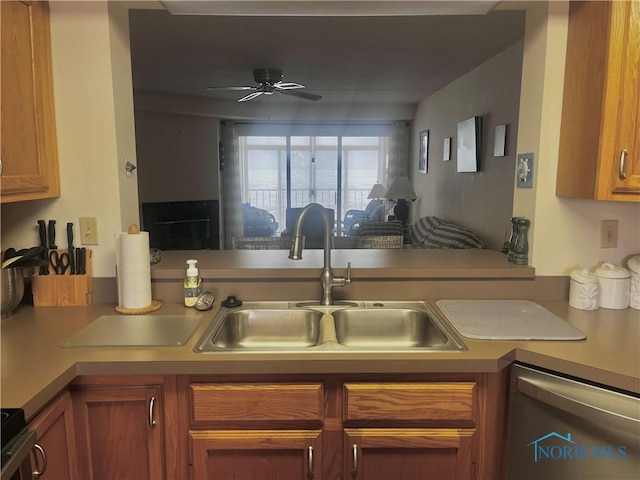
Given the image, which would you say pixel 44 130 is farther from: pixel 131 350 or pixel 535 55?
pixel 535 55

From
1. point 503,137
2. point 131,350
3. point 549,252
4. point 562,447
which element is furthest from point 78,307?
point 503,137

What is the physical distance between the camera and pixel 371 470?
1378 millimetres

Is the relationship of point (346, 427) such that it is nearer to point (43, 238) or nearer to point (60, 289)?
point (60, 289)

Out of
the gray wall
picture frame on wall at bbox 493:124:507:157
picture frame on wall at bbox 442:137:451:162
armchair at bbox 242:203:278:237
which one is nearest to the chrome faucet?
the gray wall

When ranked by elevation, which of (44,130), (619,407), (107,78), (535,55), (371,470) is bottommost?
(371,470)

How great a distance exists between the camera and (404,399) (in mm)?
1347

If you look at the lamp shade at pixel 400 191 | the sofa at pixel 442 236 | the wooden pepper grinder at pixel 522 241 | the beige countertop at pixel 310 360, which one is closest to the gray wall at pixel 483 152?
the sofa at pixel 442 236

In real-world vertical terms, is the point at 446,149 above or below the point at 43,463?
above

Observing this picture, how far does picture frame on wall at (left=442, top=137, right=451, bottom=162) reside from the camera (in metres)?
5.16

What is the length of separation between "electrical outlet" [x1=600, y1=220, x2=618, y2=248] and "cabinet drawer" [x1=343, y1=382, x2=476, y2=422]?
96cm

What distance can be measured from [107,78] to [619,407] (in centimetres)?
197

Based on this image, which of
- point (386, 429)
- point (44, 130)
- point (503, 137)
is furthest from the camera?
point (503, 137)

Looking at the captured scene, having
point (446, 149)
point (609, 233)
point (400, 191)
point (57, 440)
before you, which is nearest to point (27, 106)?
point (57, 440)

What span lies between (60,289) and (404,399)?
1.34 meters
